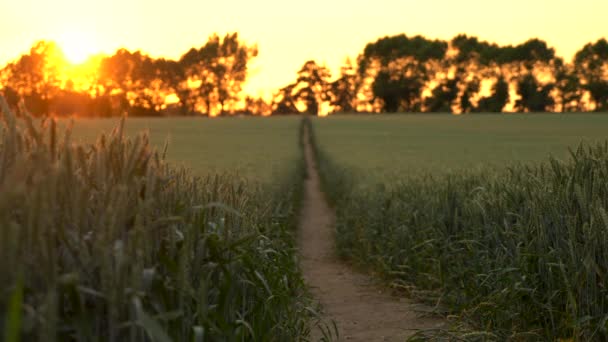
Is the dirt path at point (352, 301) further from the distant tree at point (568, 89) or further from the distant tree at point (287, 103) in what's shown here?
the distant tree at point (287, 103)

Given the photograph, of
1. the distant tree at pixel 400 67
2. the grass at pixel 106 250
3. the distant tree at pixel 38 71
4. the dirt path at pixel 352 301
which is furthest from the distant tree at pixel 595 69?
the grass at pixel 106 250

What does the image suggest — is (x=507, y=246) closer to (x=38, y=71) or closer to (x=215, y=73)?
(x=38, y=71)

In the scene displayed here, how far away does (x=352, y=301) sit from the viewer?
6.75 m

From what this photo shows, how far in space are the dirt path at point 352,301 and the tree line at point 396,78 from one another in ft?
198

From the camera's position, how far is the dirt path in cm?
538

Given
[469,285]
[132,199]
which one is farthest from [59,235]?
[469,285]

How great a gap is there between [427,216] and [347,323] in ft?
5.13

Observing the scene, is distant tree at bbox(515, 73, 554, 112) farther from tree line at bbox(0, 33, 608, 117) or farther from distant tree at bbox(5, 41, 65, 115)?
distant tree at bbox(5, 41, 65, 115)

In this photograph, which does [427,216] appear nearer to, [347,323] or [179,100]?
[347,323]

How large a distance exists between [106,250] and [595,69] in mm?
78100

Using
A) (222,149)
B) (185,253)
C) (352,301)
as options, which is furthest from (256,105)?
(185,253)

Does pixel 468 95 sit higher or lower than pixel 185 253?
higher

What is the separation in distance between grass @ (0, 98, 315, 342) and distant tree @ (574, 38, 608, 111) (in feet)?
237

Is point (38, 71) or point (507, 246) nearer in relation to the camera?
point (507, 246)
